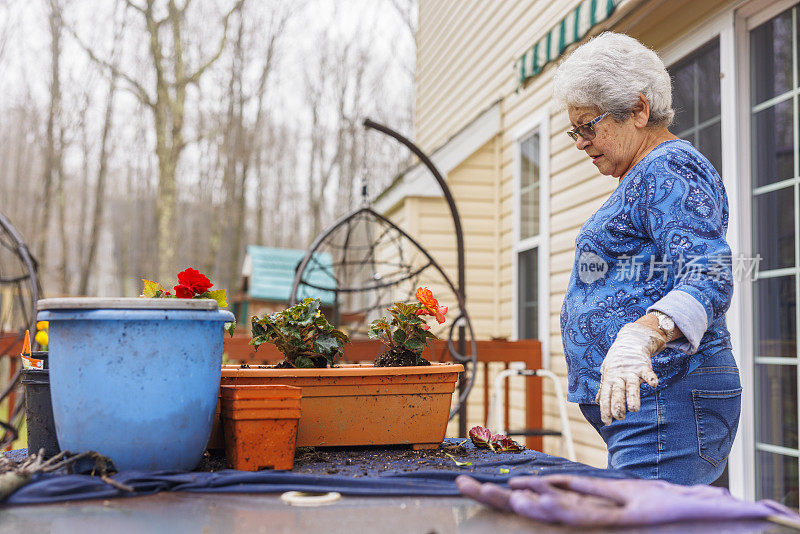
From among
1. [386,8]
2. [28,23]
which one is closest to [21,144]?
[28,23]

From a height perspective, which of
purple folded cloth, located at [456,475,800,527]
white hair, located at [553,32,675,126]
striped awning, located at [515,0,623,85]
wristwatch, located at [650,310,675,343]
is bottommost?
purple folded cloth, located at [456,475,800,527]

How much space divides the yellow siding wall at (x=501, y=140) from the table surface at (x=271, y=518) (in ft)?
9.37

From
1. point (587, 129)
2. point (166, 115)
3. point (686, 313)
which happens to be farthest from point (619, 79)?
point (166, 115)

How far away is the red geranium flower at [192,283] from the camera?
4.72ft

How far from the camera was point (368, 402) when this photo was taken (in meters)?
1.57

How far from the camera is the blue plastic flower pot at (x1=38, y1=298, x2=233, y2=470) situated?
1.18 meters

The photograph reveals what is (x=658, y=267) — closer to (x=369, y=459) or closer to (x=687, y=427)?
(x=687, y=427)

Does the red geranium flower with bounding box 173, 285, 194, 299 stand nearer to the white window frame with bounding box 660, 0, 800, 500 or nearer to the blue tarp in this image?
the blue tarp

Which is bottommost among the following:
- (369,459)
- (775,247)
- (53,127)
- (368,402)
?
(369,459)

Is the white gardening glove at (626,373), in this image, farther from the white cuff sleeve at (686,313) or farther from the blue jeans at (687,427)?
the blue jeans at (687,427)

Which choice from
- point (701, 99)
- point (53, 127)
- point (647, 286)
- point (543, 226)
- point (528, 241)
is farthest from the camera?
point (53, 127)

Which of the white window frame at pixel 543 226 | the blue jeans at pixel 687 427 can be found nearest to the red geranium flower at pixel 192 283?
the blue jeans at pixel 687 427

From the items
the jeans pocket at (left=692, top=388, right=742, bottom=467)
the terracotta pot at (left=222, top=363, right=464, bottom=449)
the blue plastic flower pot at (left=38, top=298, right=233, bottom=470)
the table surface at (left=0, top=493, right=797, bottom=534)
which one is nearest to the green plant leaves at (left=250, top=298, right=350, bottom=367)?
the terracotta pot at (left=222, top=363, right=464, bottom=449)

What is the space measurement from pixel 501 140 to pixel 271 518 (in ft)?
16.6
